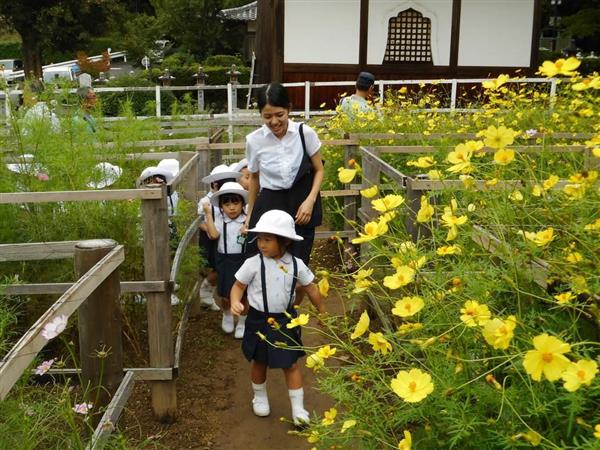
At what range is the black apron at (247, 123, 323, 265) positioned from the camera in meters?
3.86

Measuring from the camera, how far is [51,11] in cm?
2870

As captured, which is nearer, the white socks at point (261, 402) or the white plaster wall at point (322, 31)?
the white socks at point (261, 402)

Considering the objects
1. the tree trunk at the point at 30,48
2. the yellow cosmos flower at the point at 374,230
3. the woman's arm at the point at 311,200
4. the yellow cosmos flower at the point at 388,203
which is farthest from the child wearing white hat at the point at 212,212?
the tree trunk at the point at 30,48

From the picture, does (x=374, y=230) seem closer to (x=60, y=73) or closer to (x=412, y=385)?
(x=412, y=385)

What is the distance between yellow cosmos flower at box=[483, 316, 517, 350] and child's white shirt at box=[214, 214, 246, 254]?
304cm

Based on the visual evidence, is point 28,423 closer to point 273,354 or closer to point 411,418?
point 411,418

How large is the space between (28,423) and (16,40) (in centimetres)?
5318

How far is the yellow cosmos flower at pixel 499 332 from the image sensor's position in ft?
4.46

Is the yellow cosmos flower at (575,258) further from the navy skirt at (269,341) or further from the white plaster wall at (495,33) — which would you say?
the white plaster wall at (495,33)

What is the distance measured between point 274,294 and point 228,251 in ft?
3.67

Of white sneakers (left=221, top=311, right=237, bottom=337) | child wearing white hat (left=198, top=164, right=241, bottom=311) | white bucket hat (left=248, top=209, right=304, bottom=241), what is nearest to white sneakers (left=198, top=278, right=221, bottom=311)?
child wearing white hat (left=198, top=164, right=241, bottom=311)

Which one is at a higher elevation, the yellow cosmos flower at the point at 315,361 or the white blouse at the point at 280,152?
the white blouse at the point at 280,152

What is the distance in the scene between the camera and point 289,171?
3.83m

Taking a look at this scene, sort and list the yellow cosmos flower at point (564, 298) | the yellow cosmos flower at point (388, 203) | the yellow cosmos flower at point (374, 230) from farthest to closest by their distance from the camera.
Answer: the yellow cosmos flower at point (388, 203), the yellow cosmos flower at point (374, 230), the yellow cosmos flower at point (564, 298)
